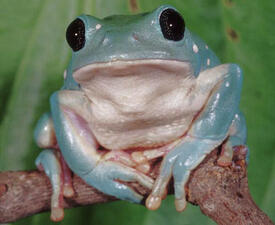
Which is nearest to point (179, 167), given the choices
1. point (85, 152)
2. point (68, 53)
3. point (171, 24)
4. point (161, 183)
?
point (161, 183)

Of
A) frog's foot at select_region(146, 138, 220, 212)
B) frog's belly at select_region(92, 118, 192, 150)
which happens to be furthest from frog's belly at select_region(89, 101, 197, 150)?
frog's foot at select_region(146, 138, 220, 212)

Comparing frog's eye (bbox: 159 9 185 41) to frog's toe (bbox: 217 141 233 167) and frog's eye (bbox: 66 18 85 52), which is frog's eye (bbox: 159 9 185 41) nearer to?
frog's eye (bbox: 66 18 85 52)

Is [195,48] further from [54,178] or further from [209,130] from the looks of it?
[54,178]

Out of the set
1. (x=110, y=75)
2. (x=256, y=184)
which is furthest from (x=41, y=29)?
(x=256, y=184)

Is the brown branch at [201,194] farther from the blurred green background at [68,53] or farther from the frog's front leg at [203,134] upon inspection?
the blurred green background at [68,53]

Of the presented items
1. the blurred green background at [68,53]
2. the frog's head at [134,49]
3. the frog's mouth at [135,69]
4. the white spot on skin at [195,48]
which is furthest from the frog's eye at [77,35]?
the blurred green background at [68,53]

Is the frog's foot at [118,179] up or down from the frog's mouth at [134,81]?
down
